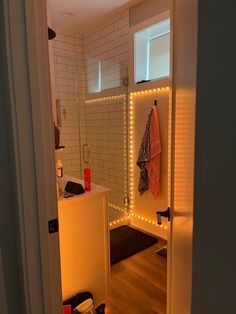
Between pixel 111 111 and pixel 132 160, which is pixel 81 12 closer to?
pixel 111 111

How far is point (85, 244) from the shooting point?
1691 millimetres

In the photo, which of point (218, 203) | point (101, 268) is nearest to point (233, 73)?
point (218, 203)

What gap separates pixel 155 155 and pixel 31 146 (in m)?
2.04

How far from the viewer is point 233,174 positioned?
427 mm

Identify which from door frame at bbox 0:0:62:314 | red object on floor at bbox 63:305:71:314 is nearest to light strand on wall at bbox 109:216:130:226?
red object on floor at bbox 63:305:71:314

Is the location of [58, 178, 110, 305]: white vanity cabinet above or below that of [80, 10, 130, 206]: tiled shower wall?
below

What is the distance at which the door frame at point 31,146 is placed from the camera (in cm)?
81

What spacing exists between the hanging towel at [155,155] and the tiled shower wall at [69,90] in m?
1.44

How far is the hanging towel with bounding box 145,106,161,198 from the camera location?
275 cm

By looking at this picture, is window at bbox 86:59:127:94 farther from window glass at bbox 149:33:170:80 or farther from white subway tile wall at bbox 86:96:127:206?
window glass at bbox 149:33:170:80

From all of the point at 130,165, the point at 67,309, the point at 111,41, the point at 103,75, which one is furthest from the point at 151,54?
the point at 67,309

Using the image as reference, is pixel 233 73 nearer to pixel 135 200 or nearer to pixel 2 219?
pixel 2 219

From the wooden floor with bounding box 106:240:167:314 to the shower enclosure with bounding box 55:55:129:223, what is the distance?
2.84ft

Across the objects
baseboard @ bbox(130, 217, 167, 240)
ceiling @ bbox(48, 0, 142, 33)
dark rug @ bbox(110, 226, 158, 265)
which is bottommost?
dark rug @ bbox(110, 226, 158, 265)
